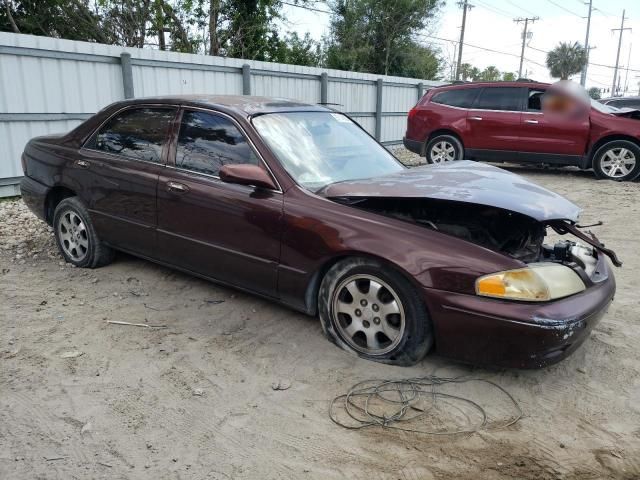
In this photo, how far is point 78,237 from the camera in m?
4.93

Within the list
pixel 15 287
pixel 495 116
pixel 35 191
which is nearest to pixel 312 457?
pixel 15 287

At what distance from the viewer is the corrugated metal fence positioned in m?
7.59

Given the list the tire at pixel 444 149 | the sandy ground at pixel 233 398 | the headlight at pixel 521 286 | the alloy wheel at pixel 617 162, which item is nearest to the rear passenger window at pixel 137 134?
the sandy ground at pixel 233 398

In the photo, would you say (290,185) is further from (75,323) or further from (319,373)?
(75,323)

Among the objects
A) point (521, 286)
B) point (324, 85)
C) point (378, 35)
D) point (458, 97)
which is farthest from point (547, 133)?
point (378, 35)

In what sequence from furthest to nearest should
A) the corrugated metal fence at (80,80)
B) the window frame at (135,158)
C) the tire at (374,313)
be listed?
the corrugated metal fence at (80,80), the window frame at (135,158), the tire at (374,313)

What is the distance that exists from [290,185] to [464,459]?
1917 millimetres

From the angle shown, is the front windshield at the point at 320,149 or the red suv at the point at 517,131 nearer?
the front windshield at the point at 320,149

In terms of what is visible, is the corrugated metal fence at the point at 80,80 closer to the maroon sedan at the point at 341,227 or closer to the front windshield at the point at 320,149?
the maroon sedan at the point at 341,227

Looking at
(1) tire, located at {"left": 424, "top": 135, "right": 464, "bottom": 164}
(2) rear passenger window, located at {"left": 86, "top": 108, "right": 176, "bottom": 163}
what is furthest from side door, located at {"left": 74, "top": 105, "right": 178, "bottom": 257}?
(1) tire, located at {"left": 424, "top": 135, "right": 464, "bottom": 164}

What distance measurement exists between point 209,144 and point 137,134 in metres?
0.81

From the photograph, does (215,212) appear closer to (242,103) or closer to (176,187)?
(176,187)

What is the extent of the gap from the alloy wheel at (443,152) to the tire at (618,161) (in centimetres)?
262

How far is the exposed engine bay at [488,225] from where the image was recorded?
11.0 feet
